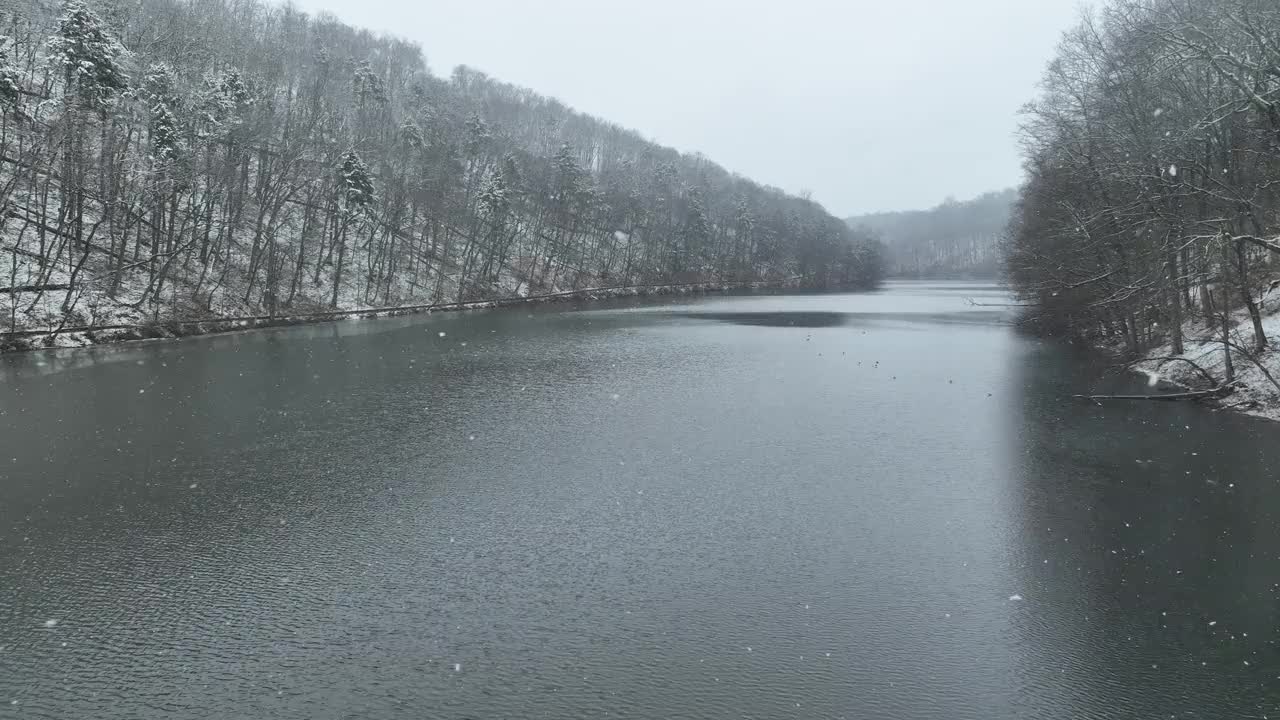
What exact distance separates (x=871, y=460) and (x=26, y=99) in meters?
52.0

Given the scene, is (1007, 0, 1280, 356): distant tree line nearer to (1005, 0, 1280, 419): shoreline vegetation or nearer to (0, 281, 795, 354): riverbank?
(1005, 0, 1280, 419): shoreline vegetation

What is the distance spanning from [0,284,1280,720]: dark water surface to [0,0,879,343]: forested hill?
828 inches

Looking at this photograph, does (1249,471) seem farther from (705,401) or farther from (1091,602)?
(705,401)

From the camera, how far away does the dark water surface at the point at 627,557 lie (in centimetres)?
645

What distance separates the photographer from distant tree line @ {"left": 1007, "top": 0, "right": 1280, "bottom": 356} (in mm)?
13641

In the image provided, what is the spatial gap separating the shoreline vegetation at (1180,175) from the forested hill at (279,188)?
3960 cm

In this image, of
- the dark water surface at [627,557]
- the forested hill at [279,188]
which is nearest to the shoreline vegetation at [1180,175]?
the dark water surface at [627,557]

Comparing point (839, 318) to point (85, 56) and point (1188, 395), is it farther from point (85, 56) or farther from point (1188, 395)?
point (85, 56)

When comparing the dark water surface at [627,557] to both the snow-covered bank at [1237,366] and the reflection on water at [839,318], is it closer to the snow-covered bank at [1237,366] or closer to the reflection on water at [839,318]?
the snow-covered bank at [1237,366]

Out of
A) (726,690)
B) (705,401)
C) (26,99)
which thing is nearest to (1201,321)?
(705,401)

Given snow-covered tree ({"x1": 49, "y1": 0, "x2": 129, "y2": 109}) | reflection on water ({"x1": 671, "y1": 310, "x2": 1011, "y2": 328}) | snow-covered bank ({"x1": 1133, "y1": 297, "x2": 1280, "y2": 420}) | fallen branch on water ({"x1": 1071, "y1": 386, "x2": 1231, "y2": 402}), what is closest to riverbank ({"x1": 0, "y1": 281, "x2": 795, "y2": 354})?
snow-covered tree ({"x1": 49, "y1": 0, "x2": 129, "y2": 109})

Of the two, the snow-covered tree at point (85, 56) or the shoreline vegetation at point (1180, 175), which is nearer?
the shoreline vegetation at point (1180, 175)

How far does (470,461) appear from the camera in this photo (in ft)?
45.5

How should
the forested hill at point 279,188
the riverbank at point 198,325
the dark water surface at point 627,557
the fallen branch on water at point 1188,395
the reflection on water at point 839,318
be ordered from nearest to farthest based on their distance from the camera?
the dark water surface at point 627,557
the fallen branch on water at point 1188,395
the riverbank at point 198,325
the forested hill at point 279,188
the reflection on water at point 839,318
